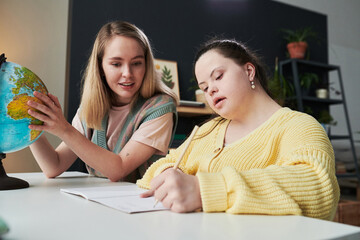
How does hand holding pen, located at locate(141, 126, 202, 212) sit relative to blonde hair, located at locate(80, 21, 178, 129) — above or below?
below

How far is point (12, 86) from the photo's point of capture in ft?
3.02

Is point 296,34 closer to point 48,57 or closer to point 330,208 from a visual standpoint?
point 48,57

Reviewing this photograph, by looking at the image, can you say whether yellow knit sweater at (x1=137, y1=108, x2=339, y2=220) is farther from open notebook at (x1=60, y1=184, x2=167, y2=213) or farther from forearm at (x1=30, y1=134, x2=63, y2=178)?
forearm at (x1=30, y1=134, x2=63, y2=178)

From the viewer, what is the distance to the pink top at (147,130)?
4.34 feet

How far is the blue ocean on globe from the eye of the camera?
3.00ft

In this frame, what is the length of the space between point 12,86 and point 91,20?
2143mm

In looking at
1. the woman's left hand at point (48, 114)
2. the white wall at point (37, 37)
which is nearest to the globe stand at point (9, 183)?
the woman's left hand at point (48, 114)

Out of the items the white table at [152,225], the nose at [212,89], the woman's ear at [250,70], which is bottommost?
the white table at [152,225]

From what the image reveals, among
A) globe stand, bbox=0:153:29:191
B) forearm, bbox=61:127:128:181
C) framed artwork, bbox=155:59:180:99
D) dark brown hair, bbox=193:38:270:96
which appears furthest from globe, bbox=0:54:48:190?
framed artwork, bbox=155:59:180:99

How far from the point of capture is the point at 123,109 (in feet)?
4.96

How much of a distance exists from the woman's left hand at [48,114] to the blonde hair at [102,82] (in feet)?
1.22

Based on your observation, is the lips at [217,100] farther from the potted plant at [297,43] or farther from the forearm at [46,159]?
the potted plant at [297,43]

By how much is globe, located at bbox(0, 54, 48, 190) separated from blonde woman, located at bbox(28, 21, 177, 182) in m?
0.35

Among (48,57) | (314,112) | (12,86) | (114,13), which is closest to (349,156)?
(314,112)
